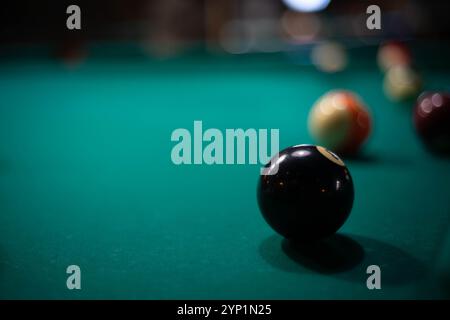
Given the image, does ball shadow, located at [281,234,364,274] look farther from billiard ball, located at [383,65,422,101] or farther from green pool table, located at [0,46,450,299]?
billiard ball, located at [383,65,422,101]

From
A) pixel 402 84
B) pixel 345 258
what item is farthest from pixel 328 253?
pixel 402 84

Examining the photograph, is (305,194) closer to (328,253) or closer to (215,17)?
A: (328,253)

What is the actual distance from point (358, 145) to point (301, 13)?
32.6ft

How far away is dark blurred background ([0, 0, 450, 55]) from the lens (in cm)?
992

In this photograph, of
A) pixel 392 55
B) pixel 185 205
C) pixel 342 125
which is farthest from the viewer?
pixel 392 55

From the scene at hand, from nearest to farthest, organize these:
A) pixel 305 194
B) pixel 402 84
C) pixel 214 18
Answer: pixel 305 194 → pixel 402 84 → pixel 214 18

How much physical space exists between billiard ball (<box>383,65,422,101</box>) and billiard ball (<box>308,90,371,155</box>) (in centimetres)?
137

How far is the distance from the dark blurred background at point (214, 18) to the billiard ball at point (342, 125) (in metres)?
6.61

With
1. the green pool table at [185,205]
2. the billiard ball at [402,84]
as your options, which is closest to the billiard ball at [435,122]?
the green pool table at [185,205]

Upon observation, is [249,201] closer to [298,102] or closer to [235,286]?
[235,286]

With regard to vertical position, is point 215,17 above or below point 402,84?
above

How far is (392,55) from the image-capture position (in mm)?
5148

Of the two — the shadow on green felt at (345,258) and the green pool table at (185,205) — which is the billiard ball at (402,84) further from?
the shadow on green felt at (345,258)

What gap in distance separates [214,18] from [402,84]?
7960 mm
